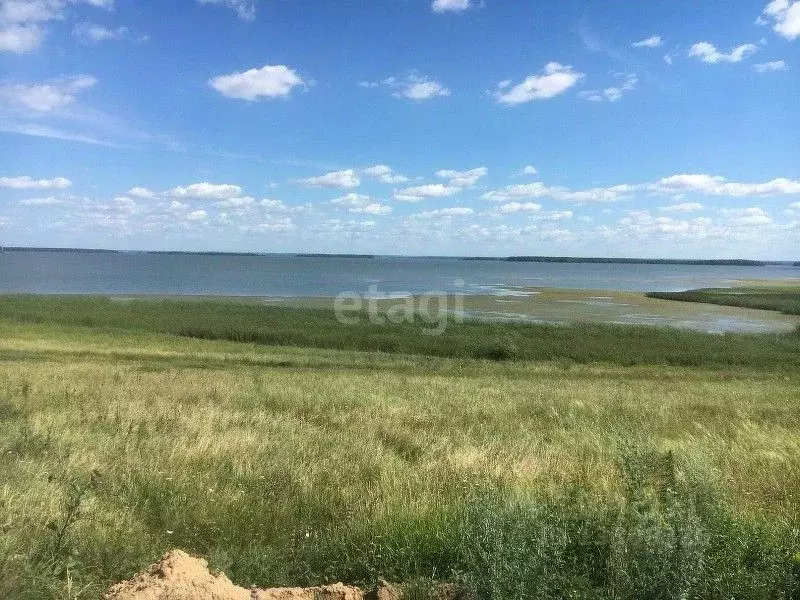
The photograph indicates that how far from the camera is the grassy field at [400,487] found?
155 inches

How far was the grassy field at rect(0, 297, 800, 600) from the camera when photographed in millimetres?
3936

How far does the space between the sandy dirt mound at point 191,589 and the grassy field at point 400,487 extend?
0.33m

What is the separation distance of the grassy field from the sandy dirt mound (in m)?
0.33

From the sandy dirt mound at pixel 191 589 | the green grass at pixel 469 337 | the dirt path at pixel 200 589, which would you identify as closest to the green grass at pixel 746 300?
the green grass at pixel 469 337

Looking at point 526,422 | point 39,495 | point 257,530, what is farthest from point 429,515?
point 526,422

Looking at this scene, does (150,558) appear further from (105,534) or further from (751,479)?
(751,479)

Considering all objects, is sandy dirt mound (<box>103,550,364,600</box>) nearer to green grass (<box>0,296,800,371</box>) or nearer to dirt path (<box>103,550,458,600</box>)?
dirt path (<box>103,550,458,600</box>)

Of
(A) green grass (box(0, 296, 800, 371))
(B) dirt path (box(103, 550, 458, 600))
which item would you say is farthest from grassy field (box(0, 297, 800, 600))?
(A) green grass (box(0, 296, 800, 371))

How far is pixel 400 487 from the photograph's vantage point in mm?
5840

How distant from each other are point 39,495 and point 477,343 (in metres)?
31.4

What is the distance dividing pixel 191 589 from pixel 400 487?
99.5 inches

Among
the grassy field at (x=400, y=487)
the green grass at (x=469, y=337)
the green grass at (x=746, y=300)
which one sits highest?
the grassy field at (x=400, y=487)

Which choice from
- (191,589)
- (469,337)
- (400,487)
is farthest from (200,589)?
(469,337)

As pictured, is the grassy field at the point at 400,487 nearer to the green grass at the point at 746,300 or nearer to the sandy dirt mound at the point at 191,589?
the sandy dirt mound at the point at 191,589
